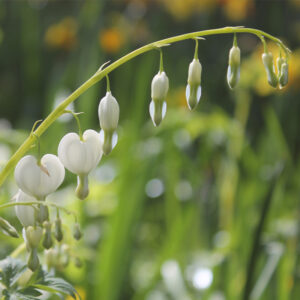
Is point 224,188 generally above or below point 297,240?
above

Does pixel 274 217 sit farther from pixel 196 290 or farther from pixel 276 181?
pixel 276 181

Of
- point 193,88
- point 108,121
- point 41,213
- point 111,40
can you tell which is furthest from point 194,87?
point 111,40

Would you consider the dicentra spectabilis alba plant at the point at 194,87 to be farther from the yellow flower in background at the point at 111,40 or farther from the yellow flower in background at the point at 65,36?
the yellow flower in background at the point at 65,36

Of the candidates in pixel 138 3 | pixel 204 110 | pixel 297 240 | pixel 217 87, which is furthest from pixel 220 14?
pixel 297 240

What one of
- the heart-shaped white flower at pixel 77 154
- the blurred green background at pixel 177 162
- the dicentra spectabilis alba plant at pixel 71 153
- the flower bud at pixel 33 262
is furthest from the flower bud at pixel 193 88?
the blurred green background at pixel 177 162

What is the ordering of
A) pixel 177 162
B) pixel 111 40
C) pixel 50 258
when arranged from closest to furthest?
1. pixel 50 258
2. pixel 177 162
3. pixel 111 40

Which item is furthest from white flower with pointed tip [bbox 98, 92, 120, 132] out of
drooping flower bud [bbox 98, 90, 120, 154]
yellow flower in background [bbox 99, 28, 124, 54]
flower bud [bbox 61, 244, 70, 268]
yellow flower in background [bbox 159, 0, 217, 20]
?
yellow flower in background [bbox 159, 0, 217, 20]

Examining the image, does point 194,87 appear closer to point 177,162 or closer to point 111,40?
point 177,162
